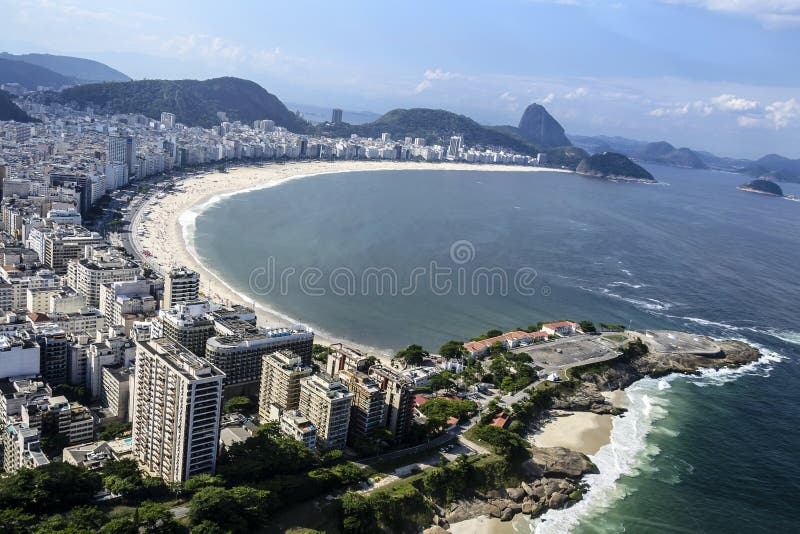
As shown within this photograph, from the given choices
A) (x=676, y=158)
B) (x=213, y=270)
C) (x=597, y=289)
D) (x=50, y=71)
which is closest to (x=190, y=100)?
(x=50, y=71)

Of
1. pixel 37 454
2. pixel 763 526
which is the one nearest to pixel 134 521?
pixel 37 454

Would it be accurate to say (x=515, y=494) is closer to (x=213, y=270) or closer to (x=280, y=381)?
(x=280, y=381)

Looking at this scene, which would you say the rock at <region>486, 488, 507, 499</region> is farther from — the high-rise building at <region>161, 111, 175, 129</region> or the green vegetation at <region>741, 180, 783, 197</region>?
the green vegetation at <region>741, 180, 783, 197</region>

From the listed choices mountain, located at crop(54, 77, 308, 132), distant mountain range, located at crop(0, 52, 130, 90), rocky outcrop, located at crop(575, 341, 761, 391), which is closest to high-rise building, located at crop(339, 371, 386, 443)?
rocky outcrop, located at crop(575, 341, 761, 391)

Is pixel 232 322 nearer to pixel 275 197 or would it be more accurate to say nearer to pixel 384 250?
pixel 384 250

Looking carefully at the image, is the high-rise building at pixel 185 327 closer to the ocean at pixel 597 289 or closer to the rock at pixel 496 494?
the ocean at pixel 597 289

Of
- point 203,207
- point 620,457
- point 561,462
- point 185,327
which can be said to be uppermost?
point 203,207

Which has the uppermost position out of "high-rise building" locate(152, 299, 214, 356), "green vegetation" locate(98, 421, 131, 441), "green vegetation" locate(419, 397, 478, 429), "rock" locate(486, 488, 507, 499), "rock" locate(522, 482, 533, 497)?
"high-rise building" locate(152, 299, 214, 356)
